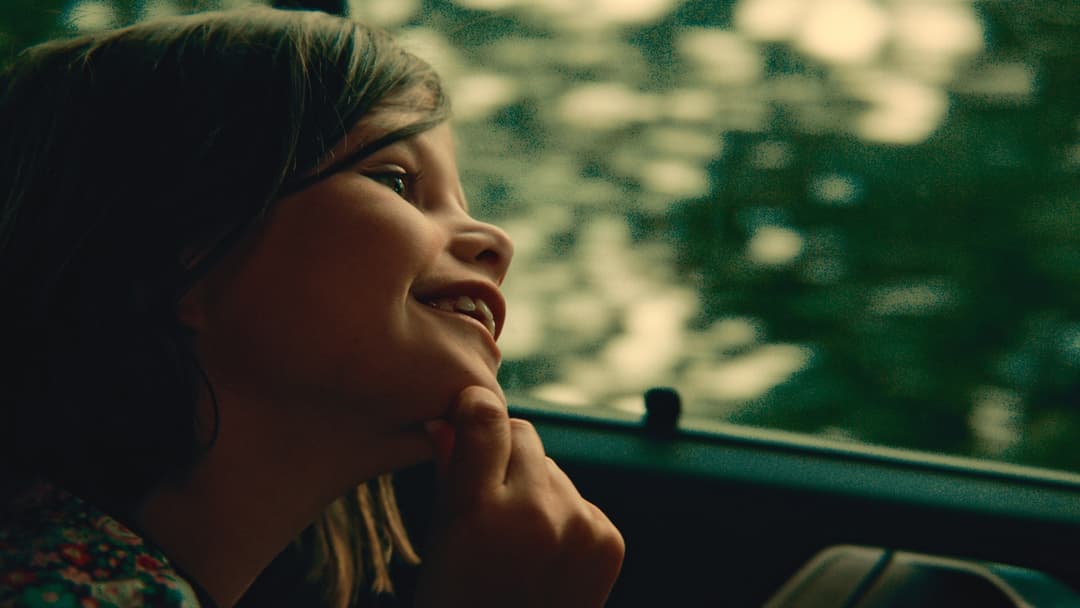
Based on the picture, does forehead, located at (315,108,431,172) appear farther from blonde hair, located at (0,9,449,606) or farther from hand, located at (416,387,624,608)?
hand, located at (416,387,624,608)

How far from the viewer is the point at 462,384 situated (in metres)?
1.38

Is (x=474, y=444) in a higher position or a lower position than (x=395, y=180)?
lower

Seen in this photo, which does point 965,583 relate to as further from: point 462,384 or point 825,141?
point 462,384

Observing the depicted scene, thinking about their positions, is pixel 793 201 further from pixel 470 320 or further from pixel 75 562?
pixel 75 562

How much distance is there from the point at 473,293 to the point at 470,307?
37 millimetres

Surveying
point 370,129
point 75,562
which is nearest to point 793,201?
point 370,129

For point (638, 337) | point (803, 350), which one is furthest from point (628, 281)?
point (803, 350)

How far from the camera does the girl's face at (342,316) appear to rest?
132cm

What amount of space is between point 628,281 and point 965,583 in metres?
0.86

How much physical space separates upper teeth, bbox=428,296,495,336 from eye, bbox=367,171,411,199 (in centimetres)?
16

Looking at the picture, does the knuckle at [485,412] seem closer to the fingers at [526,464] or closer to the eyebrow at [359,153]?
the fingers at [526,464]

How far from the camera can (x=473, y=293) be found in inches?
57.3

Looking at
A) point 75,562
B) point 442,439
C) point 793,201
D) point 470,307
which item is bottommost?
point 75,562

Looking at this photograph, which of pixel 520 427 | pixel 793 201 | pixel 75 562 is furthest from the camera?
pixel 793 201
